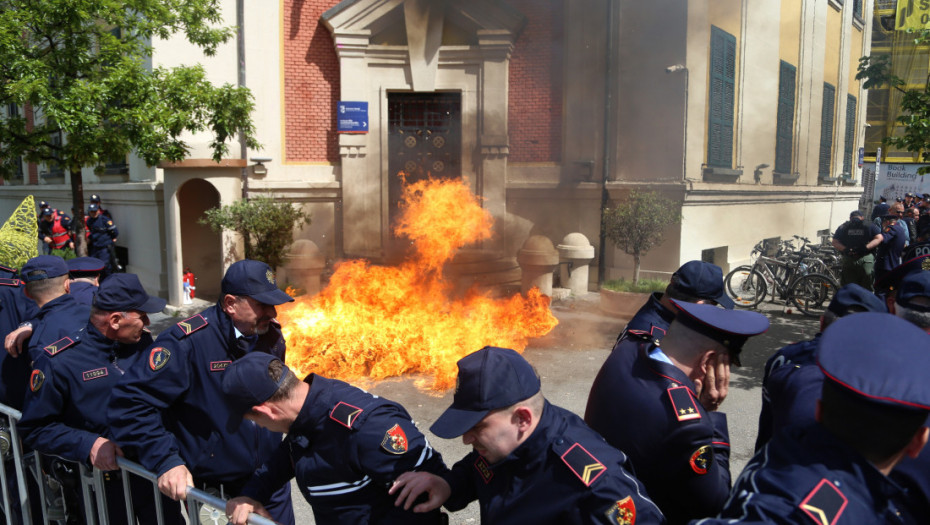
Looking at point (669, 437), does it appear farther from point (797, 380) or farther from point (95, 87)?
point (95, 87)

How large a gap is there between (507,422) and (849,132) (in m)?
23.8

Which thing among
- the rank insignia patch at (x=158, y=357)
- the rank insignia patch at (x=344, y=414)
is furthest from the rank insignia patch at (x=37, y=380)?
the rank insignia patch at (x=344, y=414)

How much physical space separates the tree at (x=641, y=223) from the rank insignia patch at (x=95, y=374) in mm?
9182

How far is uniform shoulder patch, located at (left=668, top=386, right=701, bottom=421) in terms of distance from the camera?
202 cm

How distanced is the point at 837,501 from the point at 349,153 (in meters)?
12.8

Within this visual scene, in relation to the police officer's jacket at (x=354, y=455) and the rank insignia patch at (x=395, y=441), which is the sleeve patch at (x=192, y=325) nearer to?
the police officer's jacket at (x=354, y=455)

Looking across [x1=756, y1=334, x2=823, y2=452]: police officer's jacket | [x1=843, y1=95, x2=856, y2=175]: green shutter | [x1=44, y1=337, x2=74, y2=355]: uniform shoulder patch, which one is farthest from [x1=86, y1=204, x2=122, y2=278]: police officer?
[x1=843, y1=95, x2=856, y2=175]: green shutter

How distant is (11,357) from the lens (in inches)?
151

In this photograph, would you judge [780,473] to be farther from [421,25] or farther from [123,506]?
[421,25]

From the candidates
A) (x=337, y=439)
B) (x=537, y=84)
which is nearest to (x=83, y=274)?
(x=337, y=439)

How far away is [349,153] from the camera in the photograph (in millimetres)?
13312

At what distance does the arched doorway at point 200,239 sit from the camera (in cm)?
1305

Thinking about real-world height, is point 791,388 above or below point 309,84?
below

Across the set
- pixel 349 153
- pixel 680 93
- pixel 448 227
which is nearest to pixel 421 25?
pixel 349 153
